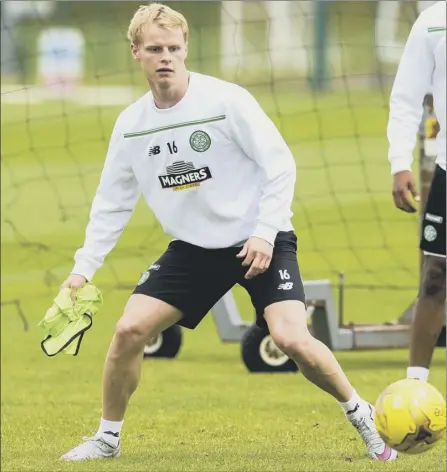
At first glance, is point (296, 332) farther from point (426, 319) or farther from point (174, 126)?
point (426, 319)

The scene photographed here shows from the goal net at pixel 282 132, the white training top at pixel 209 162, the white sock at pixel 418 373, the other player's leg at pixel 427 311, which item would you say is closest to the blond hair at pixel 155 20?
the white training top at pixel 209 162

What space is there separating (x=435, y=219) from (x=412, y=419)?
1.47 m

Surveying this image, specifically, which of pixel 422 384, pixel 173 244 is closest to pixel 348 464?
pixel 422 384

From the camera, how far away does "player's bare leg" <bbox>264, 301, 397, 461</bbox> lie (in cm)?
548

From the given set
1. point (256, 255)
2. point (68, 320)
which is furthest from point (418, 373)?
point (68, 320)

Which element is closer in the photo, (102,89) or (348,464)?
(348,464)

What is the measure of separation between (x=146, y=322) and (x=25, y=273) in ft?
22.9

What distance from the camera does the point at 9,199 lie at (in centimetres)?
1554

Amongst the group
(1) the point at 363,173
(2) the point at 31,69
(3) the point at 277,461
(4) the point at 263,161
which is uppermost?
(4) the point at 263,161

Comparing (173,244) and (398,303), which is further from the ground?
(173,244)

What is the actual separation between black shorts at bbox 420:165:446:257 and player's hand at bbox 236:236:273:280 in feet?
3.18

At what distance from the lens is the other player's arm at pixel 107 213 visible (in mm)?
5789

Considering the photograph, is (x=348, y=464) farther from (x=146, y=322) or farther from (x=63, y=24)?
(x=63, y=24)

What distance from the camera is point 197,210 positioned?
564cm
